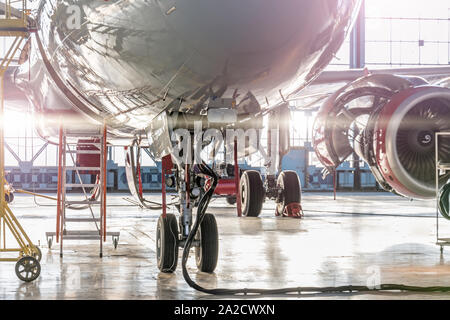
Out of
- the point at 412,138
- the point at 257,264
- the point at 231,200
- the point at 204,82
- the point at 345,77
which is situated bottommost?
the point at 257,264

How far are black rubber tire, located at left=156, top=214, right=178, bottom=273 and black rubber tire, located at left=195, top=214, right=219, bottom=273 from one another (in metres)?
0.24

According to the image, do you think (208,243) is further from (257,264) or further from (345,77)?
(345,77)

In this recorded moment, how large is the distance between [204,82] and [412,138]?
3378 millimetres

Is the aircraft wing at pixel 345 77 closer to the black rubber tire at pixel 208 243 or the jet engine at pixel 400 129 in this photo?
the jet engine at pixel 400 129

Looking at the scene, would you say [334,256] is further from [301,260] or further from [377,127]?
[377,127]

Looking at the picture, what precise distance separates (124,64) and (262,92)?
93 centimetres

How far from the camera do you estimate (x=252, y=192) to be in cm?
1293

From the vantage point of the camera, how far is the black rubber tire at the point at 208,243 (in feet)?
18.9

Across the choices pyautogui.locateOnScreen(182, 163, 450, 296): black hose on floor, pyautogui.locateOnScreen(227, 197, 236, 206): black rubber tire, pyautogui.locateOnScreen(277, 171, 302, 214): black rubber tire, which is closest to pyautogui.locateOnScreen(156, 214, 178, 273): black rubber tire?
pyautogui.locateOnScreen(182, 163, 450, 296): black hose on floor

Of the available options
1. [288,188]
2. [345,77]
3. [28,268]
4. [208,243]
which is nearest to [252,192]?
[288,188]

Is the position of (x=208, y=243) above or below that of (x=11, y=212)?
below

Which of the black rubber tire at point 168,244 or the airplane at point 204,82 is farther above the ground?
the airplane at point 204,82

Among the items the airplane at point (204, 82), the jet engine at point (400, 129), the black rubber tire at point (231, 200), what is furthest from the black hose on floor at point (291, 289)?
the black rubber tire at point (231, 200)

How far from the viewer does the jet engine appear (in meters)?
6.48
